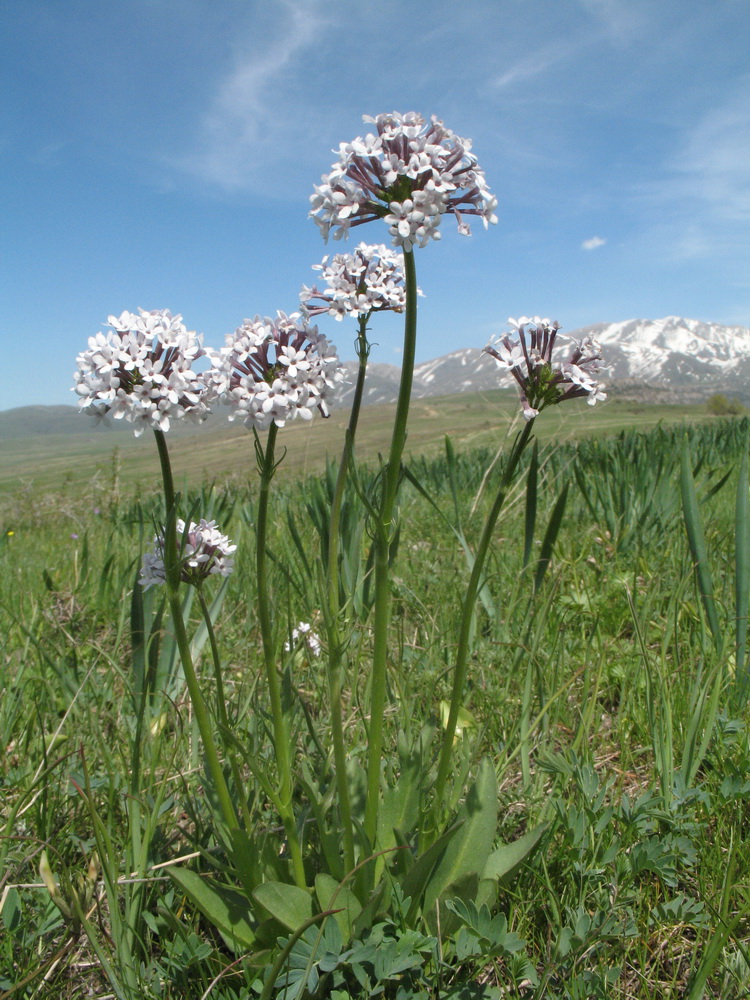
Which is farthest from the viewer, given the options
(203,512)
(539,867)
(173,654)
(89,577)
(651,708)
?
(89,577)

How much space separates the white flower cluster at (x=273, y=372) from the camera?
158 centimetres

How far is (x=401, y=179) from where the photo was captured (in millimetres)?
1533

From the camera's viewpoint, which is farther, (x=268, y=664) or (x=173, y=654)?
(x=173, y=654)

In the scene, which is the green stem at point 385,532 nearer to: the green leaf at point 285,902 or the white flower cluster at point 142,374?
the green leaf at point 285,902

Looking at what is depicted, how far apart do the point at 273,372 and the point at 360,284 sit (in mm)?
483

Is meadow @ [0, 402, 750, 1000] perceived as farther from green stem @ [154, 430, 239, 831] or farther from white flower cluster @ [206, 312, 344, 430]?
white flower cluster @ [206, 312, 344, 430]

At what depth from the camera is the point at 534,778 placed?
2.47 metres

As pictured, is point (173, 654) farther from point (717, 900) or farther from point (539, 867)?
point (717, 900)

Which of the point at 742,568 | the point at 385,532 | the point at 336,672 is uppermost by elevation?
the point at 385,532

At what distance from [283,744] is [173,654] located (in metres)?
1.77

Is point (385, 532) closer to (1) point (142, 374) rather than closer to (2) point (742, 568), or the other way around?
(1) point (142, 374)

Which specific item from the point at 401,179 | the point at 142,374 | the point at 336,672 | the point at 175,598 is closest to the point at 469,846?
the point at 336,672

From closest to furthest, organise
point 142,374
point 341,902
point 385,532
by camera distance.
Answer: point 142,374 → point 385,532 → point 341,902

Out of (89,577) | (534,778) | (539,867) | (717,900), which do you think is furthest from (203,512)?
(717,900)
